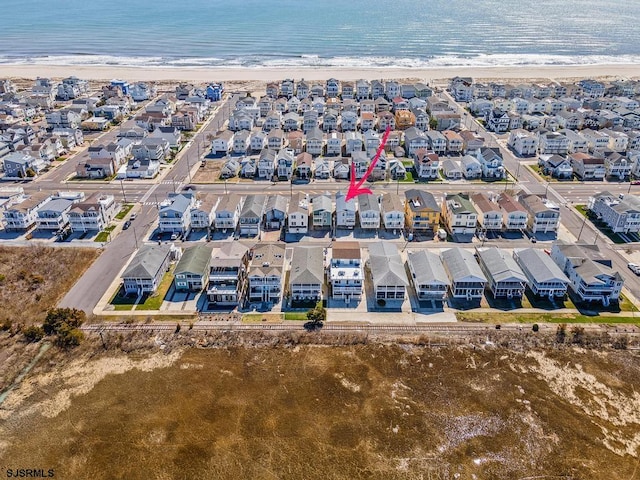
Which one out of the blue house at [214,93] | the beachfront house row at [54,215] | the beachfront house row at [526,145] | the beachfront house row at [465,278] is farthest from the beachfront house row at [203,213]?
the blue house at [214,93]

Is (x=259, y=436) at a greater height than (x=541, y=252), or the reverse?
(x=541, y=252)

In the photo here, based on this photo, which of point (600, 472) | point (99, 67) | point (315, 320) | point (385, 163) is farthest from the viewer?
point (99, 67)

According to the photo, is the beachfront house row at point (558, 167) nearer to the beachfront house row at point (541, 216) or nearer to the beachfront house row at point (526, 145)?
the beachfront house row at point (526, 145)

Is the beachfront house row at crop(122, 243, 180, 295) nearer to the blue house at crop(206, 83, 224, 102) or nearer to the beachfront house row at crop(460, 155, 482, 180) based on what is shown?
the beachfront house row at crop(460, 155, 482, 180)

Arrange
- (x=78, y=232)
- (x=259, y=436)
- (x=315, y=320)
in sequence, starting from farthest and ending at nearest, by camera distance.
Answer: (x=78, y=232) < (x=315, y=320) < (x=259, y=436)

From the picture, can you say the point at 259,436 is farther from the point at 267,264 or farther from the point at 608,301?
the point at 608,301

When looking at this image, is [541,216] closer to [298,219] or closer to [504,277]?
[504,277]

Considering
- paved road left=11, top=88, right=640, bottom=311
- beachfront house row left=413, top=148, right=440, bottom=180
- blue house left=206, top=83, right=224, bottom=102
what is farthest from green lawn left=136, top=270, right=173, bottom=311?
blue house left=206, top=83, right=224, bottom=102

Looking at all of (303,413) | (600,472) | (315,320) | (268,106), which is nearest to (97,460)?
(303,413)
